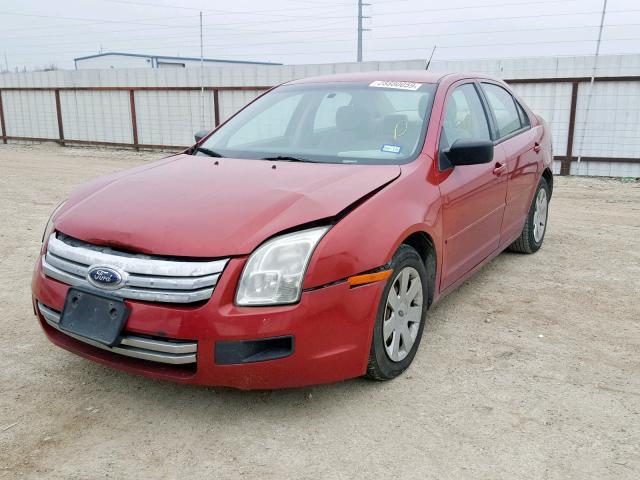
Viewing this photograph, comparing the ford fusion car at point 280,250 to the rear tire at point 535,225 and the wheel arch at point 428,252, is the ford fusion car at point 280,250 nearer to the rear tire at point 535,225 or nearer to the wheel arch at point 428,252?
the wheel arch at point 428,252

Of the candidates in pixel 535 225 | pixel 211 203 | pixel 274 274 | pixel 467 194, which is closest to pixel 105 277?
pixel 211 203

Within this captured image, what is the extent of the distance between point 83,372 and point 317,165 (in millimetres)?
1679

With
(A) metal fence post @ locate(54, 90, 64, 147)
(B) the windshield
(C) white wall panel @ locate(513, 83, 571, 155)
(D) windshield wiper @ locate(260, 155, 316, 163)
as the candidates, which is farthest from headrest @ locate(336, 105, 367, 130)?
(A) metal fence post @ locate(54, 90, 64, 147)

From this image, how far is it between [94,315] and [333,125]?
1.94 meters

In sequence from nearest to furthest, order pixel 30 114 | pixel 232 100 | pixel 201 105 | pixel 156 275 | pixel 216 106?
pixel 156 275, pixel 232 100, pixel 216 106, pixel 201 105, pixel 30 114

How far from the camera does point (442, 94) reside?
12.4 ft

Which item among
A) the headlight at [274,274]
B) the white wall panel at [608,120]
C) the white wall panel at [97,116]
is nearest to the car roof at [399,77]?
the headlight at [274,274]

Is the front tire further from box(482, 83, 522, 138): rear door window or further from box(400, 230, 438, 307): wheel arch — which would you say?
box(482, 83, 522, 138): rear door window

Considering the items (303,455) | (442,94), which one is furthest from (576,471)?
(442,94)

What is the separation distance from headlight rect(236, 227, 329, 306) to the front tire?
0.51 metres

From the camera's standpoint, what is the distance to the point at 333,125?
3838 millimetres

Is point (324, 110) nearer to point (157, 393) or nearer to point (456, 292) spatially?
point (456, 292)

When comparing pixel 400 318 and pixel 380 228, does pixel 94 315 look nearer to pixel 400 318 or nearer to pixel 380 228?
pixel 380 228

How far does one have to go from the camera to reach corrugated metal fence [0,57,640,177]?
1012cm
